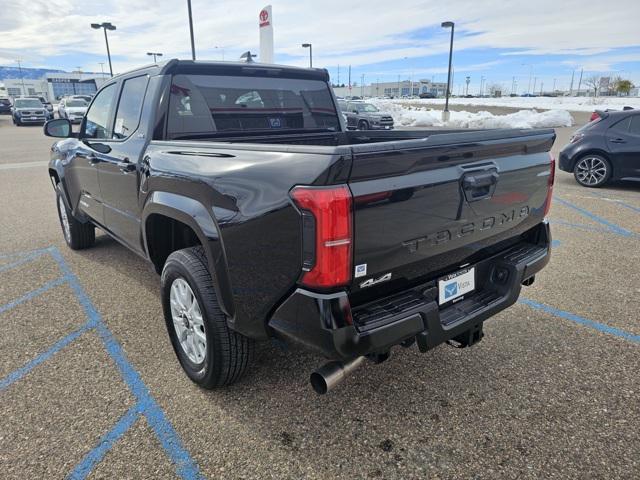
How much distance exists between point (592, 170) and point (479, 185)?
798cm

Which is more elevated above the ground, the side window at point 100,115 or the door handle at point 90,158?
the side window at point 100,115

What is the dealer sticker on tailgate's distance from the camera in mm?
2342

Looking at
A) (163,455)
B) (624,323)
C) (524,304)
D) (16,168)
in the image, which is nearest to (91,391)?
(163,455)

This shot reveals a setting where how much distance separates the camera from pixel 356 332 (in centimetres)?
194

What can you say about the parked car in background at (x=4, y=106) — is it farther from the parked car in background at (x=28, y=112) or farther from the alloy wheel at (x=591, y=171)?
the alloy wheel at (x=591, y=171)

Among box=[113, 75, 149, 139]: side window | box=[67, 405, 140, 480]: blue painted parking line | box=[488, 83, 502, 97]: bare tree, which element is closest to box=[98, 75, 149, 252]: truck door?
box=[113, 75, 149, 139]: side window

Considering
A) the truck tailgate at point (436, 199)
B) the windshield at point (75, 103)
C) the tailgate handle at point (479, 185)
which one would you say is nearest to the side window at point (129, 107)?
the truck tailgate at point (436, 199)

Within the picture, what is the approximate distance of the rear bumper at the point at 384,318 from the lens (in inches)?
75.2

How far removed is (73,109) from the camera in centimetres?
2823

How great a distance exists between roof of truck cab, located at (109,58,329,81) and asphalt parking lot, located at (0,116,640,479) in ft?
6.27

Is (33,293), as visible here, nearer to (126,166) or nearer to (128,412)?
(126,166)

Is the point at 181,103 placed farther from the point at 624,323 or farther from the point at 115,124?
the point at 624,323

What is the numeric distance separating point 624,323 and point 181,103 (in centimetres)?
369

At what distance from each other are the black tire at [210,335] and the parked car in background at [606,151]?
8.43 meters
